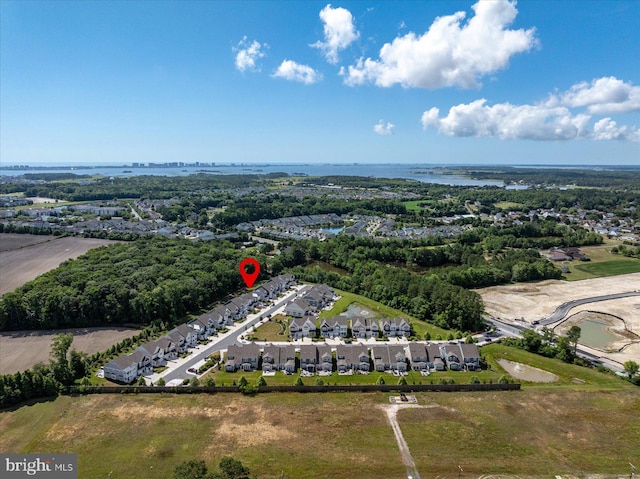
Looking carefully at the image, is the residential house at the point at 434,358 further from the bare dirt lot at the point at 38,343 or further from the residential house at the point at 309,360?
the bare dirt lot at the point at 38,343

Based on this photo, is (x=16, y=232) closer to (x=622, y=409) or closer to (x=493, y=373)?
(x=493, y=373)

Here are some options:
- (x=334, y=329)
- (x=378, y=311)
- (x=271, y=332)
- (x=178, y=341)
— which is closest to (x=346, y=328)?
(x=334, y=329)

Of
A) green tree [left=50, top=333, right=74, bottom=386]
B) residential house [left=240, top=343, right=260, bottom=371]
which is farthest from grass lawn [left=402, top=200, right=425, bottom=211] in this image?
green tree [left=50, top=333, right=74, bottom=386]

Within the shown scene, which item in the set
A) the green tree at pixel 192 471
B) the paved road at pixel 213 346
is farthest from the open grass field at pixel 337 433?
the paved road at pixel 213 346

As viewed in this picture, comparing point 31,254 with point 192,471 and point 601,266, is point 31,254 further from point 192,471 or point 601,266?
point 601,266

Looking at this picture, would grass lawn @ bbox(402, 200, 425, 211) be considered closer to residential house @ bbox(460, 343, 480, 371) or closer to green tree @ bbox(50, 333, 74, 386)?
residential house @ bbox(460, 343, 480, 371)

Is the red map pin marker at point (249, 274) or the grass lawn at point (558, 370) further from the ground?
the red map pin marker at point (249, 274)
